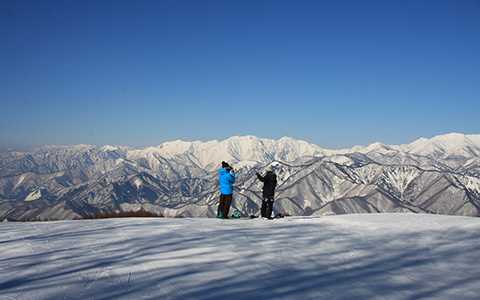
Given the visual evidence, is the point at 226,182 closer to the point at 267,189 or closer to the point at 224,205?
the point at 224,205

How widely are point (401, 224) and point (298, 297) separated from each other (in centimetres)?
864

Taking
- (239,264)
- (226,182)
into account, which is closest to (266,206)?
(226,182)

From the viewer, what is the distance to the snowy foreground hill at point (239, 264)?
5793 millimetres

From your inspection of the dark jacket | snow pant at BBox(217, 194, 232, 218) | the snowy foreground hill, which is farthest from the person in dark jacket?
the snowy foreground hill

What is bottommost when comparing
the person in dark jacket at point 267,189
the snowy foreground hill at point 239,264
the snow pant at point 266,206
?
the snowy foreground hill at point 239,264

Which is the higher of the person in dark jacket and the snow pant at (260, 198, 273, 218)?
the person in dark jacket

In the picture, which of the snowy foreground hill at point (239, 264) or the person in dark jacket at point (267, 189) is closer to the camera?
the snowy foreground hill at point (239, 264)

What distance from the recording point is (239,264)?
23.5ft

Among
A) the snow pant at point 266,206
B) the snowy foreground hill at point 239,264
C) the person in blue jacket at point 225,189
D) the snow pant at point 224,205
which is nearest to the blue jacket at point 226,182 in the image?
the person in blue jacket at point 225,189

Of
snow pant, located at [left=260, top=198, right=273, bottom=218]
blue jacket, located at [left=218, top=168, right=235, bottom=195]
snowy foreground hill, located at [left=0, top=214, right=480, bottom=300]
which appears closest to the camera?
snowy foreground hill, located at [left=0, top=214, right=480, bottom=300]

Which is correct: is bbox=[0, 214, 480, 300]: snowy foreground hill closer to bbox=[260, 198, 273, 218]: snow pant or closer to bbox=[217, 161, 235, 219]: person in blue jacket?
bbox=[217, 161, 235, 219]: person in blue jacket

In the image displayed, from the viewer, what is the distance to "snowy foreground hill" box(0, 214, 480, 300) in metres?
5.79

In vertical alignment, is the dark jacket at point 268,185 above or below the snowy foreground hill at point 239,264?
above

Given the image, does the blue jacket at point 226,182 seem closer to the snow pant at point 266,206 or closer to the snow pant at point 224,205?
the snow pant at point 224,205
